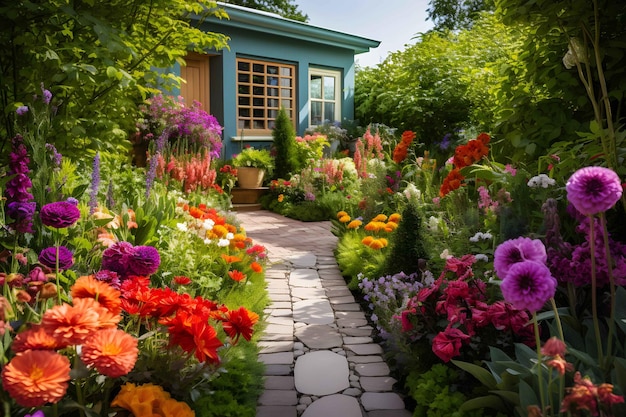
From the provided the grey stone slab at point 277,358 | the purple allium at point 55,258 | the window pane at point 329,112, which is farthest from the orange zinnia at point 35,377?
the window pane at point 329,112

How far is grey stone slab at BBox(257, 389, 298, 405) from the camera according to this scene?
253 cm

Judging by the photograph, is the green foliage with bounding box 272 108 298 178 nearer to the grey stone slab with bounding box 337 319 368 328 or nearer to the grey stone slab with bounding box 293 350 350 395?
the grey stone slab with bounding box 337 319 368 328

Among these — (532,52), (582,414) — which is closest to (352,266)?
(532,52)

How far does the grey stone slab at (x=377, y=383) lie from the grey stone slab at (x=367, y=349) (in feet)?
1.10

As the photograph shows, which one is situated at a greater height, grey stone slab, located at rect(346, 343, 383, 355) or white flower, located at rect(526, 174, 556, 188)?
white flower, located at rect(526, 174, 556, 188)

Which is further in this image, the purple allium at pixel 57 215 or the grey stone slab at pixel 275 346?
the grey stone slab at pixel 275 346

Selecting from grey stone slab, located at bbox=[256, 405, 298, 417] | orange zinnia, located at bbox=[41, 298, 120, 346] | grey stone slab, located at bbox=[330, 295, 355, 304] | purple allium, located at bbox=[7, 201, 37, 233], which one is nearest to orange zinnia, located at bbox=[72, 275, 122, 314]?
orange zinnia, located at bbox=[41, 298, 120, 346]

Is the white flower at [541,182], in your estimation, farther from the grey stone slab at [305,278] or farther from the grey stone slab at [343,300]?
the grey stone slab at [305,278]

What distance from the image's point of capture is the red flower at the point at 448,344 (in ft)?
6.67

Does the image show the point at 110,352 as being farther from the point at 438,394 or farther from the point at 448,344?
the point at 438,394

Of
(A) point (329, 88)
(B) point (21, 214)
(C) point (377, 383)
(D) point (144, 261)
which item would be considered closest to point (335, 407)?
(C) point (377, 383)

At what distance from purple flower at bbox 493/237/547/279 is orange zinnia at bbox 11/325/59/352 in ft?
3.72

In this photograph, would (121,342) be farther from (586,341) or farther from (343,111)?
(343,111)

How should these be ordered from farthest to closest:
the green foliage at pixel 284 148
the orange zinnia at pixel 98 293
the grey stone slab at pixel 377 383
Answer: the green foliage at pixel 284 148, the grey stone slab at pixel 377 383, the orange zinnia at pixel 98 293
